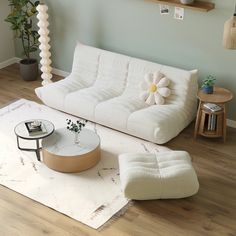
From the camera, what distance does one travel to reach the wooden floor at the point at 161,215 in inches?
145

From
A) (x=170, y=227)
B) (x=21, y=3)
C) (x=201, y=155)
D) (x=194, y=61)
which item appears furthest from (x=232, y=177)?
(x=21, y=3)

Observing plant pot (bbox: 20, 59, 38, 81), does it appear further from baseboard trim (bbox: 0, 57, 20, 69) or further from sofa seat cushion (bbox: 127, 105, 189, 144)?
sofa seat cushion (bbox: 127, 105, 189, 144)

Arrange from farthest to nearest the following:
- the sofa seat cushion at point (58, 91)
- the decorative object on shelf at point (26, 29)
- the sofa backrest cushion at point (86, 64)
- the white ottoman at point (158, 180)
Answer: the decorative object on shelf at point (26, 29) < the sofa backrest cushion at point (86, 64) < the sofa seat cushion at point (58, 91) < the white ottoman at point (158, 180)

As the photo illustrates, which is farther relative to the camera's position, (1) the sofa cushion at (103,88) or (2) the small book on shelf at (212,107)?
(1) the sofa cushion at (103,88)

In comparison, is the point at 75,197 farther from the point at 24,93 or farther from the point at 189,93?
the point at 24,93

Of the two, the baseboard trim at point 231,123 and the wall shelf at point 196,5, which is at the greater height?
the wall shelf at point 196,5

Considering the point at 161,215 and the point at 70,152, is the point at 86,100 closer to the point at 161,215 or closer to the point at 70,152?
the point at 70,152

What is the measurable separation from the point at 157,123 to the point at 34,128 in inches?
46.8

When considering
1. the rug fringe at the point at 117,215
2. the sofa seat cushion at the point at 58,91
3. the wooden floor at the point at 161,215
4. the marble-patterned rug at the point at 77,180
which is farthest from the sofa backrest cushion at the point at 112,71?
the rug fringe at the point at 117,215

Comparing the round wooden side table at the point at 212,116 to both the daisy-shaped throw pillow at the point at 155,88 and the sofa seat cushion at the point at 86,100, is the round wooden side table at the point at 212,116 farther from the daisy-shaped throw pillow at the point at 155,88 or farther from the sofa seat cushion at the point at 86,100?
the sofa seat cushion at the point at 86,100

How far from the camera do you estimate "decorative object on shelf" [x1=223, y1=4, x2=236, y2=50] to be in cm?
436

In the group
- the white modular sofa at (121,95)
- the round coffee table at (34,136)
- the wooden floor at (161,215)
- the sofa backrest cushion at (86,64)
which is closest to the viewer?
the wooden floor at (161,215)

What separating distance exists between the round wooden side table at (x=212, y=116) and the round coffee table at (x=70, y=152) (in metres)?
1.09

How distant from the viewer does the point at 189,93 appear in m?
4.96
